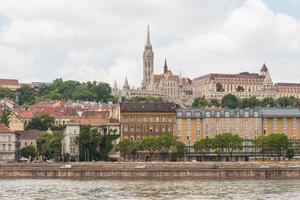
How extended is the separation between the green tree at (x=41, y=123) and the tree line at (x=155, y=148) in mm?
53458

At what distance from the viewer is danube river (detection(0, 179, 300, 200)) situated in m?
64.6

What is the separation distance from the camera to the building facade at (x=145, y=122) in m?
127

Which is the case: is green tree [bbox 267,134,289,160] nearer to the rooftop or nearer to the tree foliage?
the rooftop

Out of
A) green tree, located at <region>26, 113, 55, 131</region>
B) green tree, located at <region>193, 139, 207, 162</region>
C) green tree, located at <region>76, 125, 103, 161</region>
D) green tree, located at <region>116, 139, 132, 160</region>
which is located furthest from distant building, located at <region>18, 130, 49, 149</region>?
green tree, located at <region>193, 139, 207, 162</region>

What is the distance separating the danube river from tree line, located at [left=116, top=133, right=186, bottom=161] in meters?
28.7

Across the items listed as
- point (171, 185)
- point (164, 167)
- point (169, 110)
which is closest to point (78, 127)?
point (169, 110)

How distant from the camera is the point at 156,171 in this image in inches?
3693

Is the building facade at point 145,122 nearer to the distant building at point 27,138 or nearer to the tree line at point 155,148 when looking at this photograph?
the tree line at point 155,148

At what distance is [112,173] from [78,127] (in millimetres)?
39575

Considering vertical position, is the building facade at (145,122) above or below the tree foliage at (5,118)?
below

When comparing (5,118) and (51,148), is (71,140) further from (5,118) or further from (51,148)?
(5,118)

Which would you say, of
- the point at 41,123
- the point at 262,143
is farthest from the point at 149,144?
the point at 41,123

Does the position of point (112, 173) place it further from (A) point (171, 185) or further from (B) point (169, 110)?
(B) point (169, 110)

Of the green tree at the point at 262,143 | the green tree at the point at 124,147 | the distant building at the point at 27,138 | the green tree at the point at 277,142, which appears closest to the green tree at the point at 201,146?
the green tree at the point at 262,143
